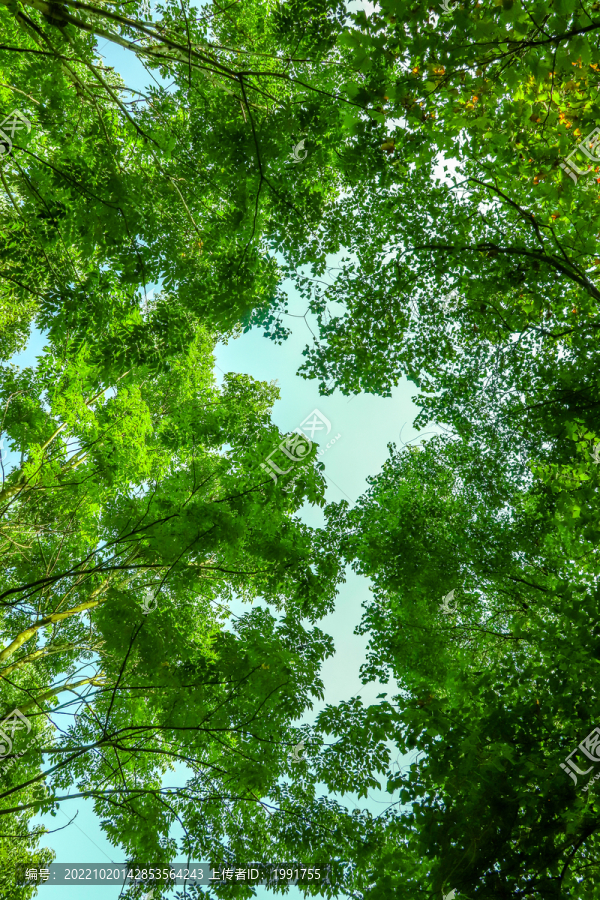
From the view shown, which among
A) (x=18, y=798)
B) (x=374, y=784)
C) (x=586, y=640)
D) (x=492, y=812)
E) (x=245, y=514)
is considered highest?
(x=18, y=798)

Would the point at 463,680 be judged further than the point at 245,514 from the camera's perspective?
No

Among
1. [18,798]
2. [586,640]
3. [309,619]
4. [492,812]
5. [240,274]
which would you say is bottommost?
[492,812]

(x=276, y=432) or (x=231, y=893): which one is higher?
(x=276, y=432)

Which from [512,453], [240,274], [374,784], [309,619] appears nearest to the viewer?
[374,784]

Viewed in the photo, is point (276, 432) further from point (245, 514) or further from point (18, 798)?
point (18, 798)

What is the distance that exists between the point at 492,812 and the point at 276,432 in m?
4.24

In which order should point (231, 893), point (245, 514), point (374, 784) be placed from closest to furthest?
point (231, 893) < point (374, 784) < point (245, 514)

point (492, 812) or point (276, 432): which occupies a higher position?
point (276, 432)

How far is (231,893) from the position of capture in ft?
13.8

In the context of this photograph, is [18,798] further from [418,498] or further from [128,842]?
[418,498]

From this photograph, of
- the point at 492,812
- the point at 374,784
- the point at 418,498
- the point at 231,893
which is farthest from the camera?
the point at 418,498

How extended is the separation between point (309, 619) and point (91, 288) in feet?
16.7

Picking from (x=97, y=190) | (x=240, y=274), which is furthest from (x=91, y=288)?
(x=240, y=274)

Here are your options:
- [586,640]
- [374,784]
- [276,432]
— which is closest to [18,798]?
[374,784]
